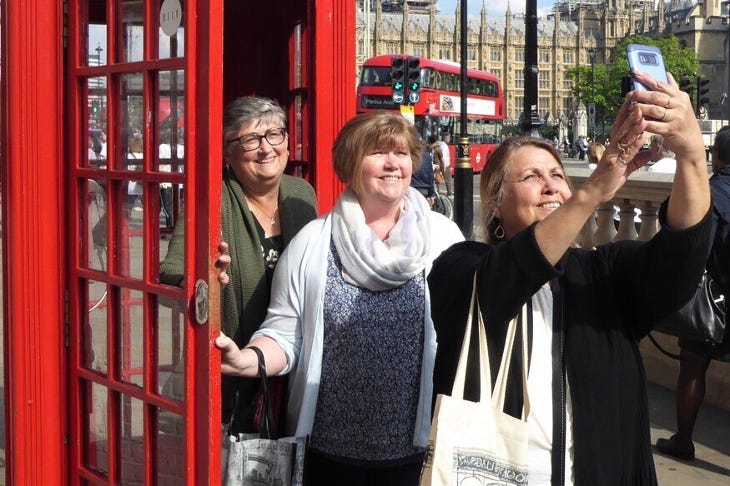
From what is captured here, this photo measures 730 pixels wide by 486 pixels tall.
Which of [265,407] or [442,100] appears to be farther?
[442,100]

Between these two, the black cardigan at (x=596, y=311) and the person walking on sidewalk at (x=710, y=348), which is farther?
the person walking on sidewalk at (x=710, y=348)

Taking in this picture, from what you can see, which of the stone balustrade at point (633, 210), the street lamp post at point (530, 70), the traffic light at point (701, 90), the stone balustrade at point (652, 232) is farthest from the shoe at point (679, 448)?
the traffic light at point (701, 90)

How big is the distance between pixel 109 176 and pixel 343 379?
882 mm

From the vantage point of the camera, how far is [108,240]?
2.98m

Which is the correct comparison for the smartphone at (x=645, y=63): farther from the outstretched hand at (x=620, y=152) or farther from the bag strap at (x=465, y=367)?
the bag strap at (x=465, y=367)

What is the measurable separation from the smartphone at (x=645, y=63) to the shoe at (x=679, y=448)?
3.98m

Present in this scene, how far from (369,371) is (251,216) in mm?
640

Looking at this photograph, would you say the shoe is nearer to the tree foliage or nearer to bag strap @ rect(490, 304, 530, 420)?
bag strap @ rect(490, 304, 530, 420)

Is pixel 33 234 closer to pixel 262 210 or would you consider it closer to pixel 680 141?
pixel 262 210

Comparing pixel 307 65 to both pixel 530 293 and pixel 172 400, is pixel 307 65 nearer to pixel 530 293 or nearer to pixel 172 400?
pixel 172 400

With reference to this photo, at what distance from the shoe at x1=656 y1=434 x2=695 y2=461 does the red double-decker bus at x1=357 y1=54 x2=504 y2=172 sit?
30860 millimetres

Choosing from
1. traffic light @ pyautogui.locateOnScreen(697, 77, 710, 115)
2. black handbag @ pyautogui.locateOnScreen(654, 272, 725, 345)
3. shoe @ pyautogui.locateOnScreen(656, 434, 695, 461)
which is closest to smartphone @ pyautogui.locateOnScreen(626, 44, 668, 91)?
black handbag @ pyautogui.locateOnScreen(654, 272, 725, 345)

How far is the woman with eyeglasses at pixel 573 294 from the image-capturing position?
215 cm

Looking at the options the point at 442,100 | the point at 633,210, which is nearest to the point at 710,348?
the point at 633,210
